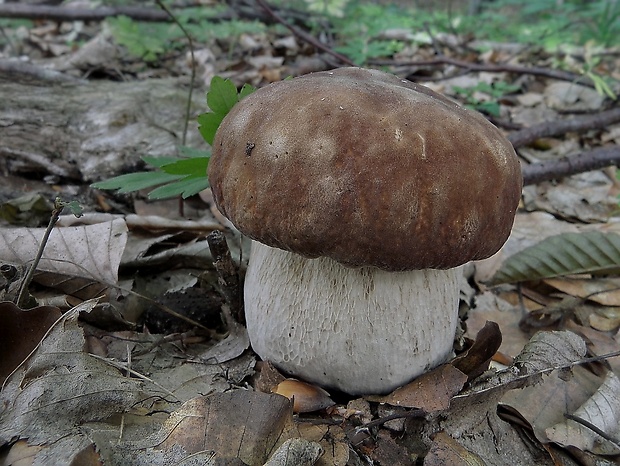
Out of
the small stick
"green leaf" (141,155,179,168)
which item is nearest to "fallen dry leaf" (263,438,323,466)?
the small stick

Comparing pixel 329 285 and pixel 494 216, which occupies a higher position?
pixel 494 216

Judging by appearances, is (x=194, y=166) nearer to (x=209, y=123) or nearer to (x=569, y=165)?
(x=209, y=123)

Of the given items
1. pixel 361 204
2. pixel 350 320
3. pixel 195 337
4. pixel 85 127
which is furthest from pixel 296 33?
pixel 361 204

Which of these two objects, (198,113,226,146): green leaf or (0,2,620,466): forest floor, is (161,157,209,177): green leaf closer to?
(198,113,226,146): green leaf

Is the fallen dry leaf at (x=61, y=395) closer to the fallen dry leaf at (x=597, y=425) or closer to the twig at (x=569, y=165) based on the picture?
the fallen dry leaf at (x=597, y=425)

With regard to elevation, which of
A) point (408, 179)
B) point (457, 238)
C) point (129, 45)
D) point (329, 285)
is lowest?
point (129, 45)

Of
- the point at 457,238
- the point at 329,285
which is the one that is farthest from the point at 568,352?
the point at 329,285

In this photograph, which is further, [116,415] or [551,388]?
[551,388]

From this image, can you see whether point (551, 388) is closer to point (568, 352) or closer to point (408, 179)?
point (568, 352)
